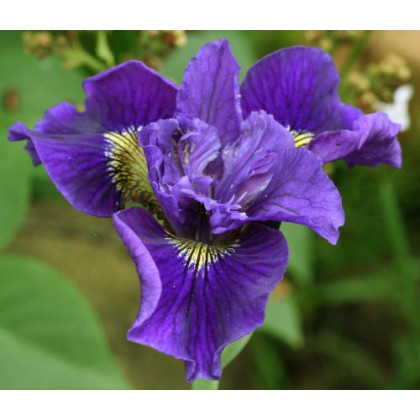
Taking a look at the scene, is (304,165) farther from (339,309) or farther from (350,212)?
(339,309)

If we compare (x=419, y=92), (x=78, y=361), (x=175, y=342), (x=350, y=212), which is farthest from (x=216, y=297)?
(x=419, y=92)

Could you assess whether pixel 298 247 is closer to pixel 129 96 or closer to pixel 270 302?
pixel 270 302

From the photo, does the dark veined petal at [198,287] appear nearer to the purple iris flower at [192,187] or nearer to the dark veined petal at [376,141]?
the purple iris flower at [192,187]

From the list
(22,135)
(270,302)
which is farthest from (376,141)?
(270,302)

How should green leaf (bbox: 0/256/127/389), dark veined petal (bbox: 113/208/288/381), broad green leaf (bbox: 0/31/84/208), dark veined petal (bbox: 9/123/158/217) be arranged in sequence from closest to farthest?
dark veined petal (bbox: 113/208/288/381)
dark veined petal (bbox: 9/123/158/217)
green leaf (bbox: 0/256/127/389)
broad green leaf (bbox: 0/31/84/208)

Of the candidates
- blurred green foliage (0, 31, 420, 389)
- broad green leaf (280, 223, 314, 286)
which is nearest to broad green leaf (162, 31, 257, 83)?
blurred green foliage (0, 31, 420, 389)

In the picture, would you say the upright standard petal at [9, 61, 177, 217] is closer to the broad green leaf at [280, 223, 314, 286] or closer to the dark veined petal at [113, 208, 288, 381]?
the dark veined petal at [113, 208, 288, 381]

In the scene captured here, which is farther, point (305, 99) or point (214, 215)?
point (305, 99)
